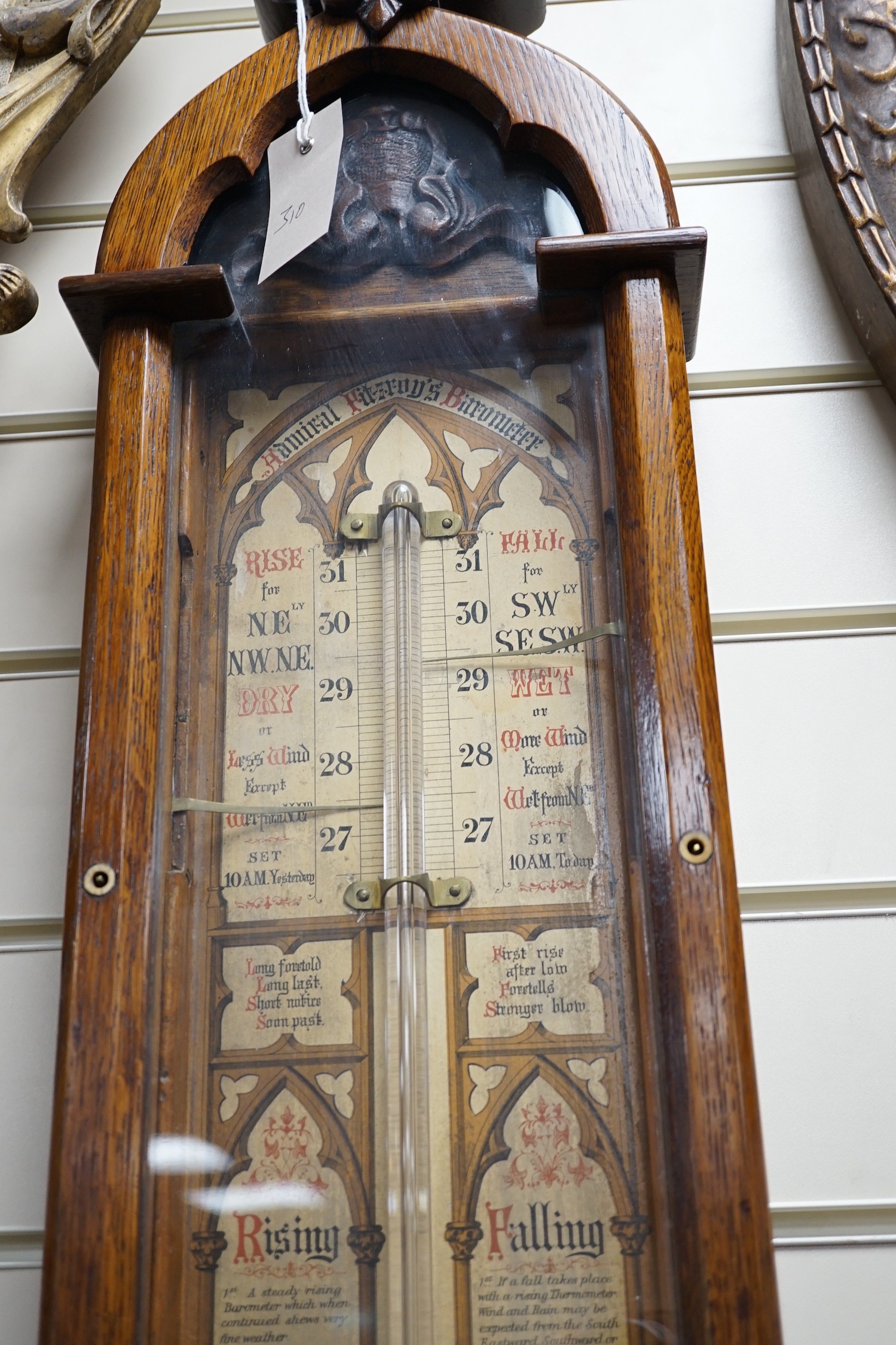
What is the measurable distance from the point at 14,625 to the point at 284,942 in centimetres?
41

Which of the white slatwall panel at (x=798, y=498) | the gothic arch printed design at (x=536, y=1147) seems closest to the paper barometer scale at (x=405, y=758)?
the gothic arch printed design at (x=536, y=1147)

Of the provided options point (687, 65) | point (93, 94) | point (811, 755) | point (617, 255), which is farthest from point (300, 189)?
point (811, 755)

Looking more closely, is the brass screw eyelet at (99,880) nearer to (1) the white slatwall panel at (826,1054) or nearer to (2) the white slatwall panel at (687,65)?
(1) the white slatwall panel at (826,1054)

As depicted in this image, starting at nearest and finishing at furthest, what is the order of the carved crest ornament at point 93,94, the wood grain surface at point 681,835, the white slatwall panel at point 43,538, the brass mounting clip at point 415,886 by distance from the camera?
1. the wood grain surface at point 681,835
2. the brass mounting clip at point 415,886
3. the carved crest ornament at point 93,94
4. the white slatwall panel at point 43,538

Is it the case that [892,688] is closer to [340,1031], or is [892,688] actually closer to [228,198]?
[340,1031]

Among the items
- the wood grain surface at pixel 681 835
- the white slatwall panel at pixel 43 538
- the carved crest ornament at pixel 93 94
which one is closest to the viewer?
the wood grain surface at pixel 681 835

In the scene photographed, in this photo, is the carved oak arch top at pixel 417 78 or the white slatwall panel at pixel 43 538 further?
the white slatwall panel at pixel 43 538

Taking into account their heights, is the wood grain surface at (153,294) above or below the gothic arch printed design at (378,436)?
above

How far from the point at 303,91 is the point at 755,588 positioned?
1.70 ft

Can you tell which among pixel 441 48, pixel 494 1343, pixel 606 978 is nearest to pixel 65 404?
pixel 441 48

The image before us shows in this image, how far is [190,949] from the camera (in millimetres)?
732

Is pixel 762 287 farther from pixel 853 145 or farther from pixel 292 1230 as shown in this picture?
pixel 292 1230

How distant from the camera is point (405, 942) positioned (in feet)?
2.42

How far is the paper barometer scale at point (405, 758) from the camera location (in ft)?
2.19
